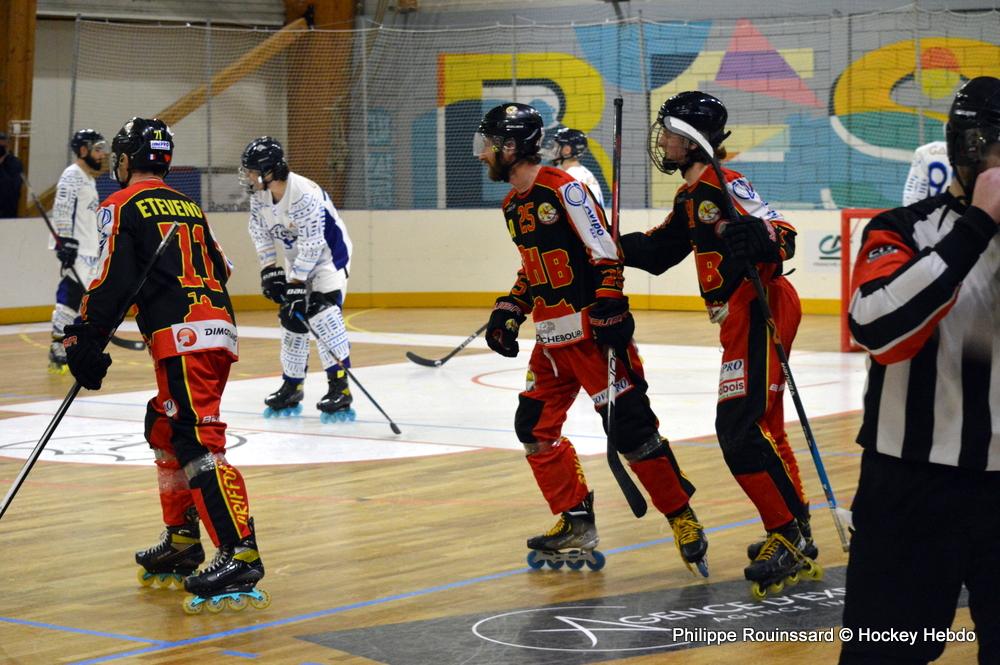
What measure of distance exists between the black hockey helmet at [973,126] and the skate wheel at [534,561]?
9.43ft

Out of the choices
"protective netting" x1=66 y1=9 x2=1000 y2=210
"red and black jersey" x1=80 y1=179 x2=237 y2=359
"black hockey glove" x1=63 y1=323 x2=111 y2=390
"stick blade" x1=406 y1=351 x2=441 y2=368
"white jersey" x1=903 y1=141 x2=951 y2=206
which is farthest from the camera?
"protective netting" x1=66 y1=9 x2=1000 y2=210

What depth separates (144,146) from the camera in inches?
193

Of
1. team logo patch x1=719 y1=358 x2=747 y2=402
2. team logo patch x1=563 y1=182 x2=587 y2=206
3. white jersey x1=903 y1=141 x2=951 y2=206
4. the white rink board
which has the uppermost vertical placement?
white jersey x1=903 y1=141 x2=951 y2=206

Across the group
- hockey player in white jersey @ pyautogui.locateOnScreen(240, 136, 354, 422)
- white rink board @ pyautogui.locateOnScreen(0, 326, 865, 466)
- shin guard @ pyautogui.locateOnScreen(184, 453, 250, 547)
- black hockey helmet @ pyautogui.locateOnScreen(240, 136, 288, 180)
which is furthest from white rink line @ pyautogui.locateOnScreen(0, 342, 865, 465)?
shin guard @ pyautogui.locateOnScreen(184, 453, 250, 547)

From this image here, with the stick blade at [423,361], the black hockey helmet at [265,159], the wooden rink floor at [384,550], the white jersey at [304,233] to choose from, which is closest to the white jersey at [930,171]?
A: the wooden rink floor at [384,550]

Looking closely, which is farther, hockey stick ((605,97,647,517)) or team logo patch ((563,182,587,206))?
team logo patch ((563,182,587,206))

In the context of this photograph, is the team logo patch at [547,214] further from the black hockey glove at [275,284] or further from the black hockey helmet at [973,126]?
the black hockey glove at [275,284]

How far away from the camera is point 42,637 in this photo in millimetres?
4449

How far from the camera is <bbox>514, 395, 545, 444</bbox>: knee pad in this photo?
17.3ft

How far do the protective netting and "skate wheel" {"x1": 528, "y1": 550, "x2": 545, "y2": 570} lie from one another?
10968mm

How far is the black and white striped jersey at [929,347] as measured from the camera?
257 cm

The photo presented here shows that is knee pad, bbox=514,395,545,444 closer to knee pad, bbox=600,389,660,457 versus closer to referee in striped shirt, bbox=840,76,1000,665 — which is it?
knee pad, bbox=600,389,660,457

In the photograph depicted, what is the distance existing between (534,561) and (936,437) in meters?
2.72

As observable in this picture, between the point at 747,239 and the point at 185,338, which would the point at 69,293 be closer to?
the point at 185,338
